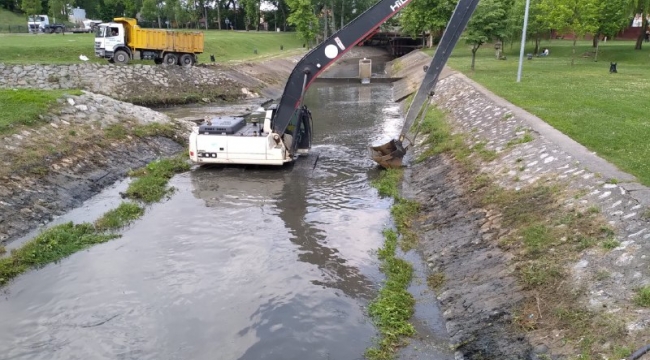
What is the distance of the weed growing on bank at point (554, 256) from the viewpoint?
669 centimetres

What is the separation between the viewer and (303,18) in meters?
67.3

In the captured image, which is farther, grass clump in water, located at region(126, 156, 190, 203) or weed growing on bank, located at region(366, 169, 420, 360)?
grass clump in water, located at region(126, 156, 190, 203)

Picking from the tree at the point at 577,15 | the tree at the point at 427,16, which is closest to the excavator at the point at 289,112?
the tree at the point at 577,15

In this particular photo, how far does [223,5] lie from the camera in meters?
91.5

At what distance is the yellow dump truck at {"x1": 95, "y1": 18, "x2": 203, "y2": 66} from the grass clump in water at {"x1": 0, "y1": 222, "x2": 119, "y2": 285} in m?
26.6

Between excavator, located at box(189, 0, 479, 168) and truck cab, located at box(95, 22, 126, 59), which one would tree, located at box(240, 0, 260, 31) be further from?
excavator, located at box(189, 0, 479, 168)

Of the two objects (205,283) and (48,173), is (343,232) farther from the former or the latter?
(48,173)

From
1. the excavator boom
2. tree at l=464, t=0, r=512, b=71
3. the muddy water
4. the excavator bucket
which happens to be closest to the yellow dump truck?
tree at l=464, t=0, r=512, b=71

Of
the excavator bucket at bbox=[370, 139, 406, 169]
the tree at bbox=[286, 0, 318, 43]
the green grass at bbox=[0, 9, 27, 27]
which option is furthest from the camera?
the green grass at bbox=[0, 9, 27, 27]

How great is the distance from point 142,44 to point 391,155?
25648 millimetres

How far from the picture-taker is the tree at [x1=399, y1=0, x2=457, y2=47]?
5367 centimetres

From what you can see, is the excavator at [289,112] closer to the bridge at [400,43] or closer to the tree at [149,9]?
the bridge at [400,43]

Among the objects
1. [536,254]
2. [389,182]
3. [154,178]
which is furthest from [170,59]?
[536,254]

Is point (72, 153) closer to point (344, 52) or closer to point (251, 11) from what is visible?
point (344, 52)
